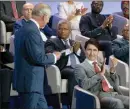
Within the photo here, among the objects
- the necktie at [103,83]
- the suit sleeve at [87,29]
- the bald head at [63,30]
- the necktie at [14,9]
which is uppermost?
the necktie at [14,9]

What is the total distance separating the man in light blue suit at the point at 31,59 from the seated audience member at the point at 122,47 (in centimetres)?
91

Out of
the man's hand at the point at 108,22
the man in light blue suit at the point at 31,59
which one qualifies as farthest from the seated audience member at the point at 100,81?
the man's hand at the point at 108,22

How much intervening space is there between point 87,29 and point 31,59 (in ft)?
4.50

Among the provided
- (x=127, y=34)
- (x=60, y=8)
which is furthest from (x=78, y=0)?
(x=127, y=34)

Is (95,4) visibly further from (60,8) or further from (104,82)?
(104,82)

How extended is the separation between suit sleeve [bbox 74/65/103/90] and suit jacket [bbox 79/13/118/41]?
1048mm

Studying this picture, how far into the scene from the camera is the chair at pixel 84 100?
2865 mm

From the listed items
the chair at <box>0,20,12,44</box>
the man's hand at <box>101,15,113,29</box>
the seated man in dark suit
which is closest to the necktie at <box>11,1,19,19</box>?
the chair at <box>0,20,12,44</box>

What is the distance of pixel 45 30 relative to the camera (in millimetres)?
4234

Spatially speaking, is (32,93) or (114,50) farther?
(114,50)

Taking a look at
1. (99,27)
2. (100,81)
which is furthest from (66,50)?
(100,81)

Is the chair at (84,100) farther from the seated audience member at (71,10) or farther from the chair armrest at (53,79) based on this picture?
the seated audience member at (71,10)

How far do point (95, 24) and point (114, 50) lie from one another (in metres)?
0.52

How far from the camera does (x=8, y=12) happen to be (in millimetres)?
4309
